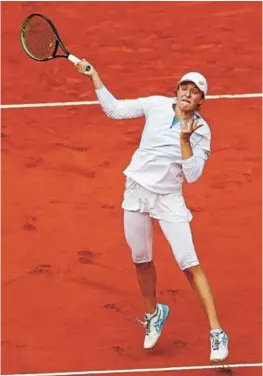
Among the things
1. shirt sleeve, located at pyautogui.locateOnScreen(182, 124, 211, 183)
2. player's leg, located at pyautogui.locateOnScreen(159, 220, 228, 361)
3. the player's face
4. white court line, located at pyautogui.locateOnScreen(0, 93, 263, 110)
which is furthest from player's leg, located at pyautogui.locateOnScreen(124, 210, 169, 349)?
white court line, located at pyautogui.locateOnScreen(0, 93, 263, 110)

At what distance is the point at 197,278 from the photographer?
10.9 metres

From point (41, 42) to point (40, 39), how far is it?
2 centimetres

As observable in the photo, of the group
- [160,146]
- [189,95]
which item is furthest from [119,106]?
[189,95]

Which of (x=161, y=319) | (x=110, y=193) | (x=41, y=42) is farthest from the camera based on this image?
(x=110, y=193)

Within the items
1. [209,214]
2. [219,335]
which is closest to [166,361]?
[219,335]

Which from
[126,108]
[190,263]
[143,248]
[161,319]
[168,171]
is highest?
[126,108]

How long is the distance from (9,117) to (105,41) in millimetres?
1348

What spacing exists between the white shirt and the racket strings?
0.92 m

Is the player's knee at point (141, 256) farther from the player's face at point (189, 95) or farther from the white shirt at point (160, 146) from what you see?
the player's face at point (189, 95)

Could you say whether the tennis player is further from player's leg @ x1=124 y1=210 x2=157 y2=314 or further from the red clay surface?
the red clay surface

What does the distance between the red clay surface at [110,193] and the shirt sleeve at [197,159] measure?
4.90ft

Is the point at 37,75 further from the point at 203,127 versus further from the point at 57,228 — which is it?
the point at 203,127

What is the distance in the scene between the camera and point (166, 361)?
11.3 metres

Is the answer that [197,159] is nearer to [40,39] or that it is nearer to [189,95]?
[189,95]
